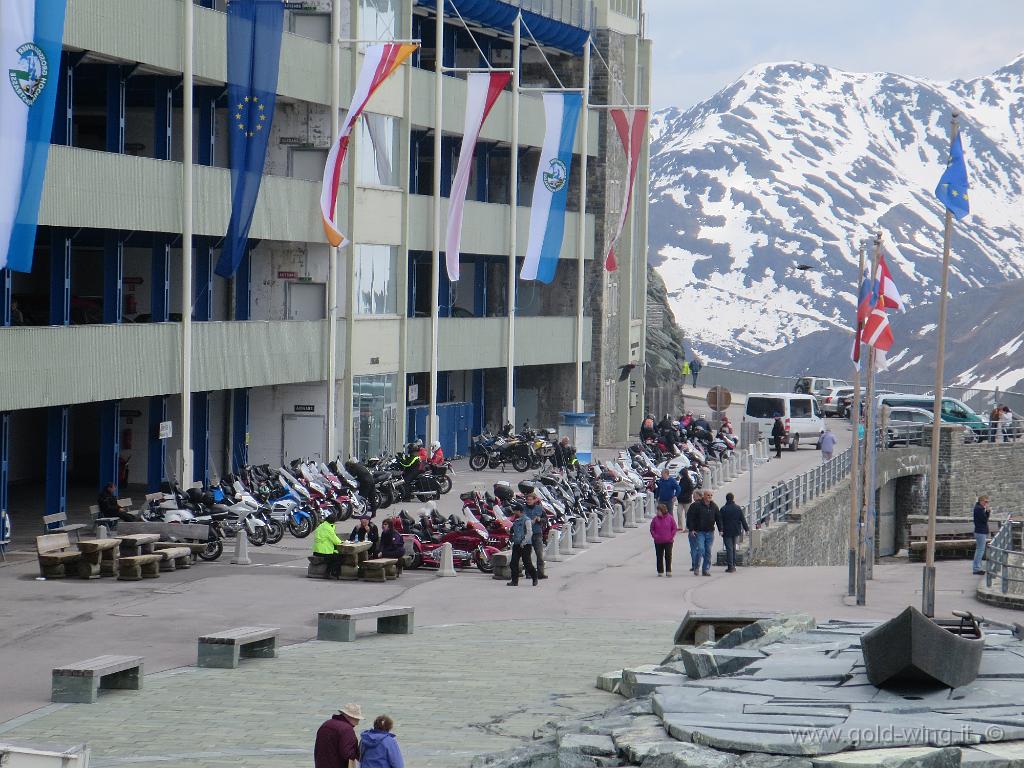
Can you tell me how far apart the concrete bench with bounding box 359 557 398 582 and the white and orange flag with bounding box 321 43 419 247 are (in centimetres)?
1205

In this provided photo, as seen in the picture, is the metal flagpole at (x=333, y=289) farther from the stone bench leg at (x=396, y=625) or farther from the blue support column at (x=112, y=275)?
the stone bench leg at (x=396, y=625)

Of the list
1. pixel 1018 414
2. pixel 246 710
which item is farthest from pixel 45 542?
pixel 1018 414

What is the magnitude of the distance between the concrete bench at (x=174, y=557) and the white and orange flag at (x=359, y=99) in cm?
1157

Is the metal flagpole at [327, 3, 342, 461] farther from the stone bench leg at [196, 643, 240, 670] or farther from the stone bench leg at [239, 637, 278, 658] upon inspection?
the stone bench leg at [196, 643, 240, 670]

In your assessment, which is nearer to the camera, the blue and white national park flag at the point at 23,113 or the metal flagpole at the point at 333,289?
the blue and white national park flag at the point at 23,113

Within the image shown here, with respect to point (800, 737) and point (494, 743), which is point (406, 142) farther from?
point (800, 737)

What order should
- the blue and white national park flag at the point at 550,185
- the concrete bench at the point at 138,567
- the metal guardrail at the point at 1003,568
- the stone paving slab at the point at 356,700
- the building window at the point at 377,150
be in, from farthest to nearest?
the blue and white national park flag at the point at 550,185 < the building window at the point at 377,150 < the metal guardrail at the point at 1003,568 < the concrete bench at the point at 138,567 < the stone paving slab at the point at 356,700

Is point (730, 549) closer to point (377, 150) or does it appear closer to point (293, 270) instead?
point (293, 270)

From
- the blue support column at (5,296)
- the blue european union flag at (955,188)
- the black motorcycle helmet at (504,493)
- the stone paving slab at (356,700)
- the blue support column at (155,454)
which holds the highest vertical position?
the blue european union flag at (955,188)

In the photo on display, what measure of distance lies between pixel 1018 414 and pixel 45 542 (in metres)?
58.5

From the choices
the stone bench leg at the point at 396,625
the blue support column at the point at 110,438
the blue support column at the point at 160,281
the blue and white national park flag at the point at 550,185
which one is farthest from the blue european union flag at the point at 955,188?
the blue and white national park flag at the point at 550,185

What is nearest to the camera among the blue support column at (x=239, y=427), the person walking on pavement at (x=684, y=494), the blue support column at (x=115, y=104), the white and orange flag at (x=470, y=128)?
the blue support column at (x=115, y=104)

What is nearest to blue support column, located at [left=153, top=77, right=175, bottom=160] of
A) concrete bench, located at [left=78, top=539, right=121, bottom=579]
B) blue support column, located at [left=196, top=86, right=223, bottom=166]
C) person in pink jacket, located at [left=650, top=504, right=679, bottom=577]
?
blue support column, located at [left=196, top=86, right=223, bottom=166]

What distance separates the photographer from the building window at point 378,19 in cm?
4422
